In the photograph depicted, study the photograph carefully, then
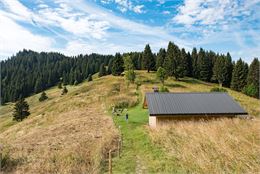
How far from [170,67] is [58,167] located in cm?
5866

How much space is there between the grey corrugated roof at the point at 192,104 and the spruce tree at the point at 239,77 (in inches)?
1645

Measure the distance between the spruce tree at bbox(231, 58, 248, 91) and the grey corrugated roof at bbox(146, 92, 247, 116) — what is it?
137ft

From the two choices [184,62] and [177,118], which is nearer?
[177,118]

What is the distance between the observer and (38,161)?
32.9 feet

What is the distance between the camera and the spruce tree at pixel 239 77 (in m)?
63.6

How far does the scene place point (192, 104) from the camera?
963 inches

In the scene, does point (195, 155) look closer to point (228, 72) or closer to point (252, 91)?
point (252, 91)

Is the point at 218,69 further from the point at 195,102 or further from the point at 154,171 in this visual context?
the point at 154,171

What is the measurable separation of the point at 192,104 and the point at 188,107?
938 mm

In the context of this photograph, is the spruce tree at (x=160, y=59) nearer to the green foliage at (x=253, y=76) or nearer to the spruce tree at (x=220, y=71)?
the spruce tree at (x=220, y=71)

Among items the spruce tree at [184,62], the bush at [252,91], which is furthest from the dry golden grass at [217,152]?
the spruce tree at [184,62]

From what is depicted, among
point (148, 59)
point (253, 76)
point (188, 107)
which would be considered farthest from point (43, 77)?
point (188, 107)

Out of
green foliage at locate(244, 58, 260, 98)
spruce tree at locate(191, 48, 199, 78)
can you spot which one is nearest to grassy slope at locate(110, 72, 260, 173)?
green foliage at locate(244, 58, 260, 98)

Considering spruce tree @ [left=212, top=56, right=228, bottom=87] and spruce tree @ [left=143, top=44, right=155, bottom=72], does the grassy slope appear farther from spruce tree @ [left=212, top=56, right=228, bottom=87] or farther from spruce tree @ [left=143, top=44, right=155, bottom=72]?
spruce tree @ [left=143, top=44, right=155, bottom=72]
